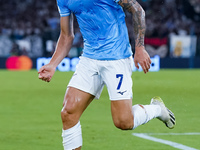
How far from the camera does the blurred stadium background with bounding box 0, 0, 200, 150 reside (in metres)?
7.15

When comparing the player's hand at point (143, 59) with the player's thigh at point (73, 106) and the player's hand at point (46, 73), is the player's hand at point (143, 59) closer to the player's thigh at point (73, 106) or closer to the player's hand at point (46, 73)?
the player's thigh at point (73, 106)

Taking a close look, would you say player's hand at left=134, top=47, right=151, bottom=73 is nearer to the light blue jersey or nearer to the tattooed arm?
the tattooed arm

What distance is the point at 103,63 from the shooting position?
17.4 feet

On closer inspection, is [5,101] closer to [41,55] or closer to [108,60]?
[108,60]

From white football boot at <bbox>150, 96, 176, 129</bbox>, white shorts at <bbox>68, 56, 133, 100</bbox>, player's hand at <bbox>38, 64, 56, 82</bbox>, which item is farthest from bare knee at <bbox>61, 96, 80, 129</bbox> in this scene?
white football boot at <bbox>150, 96, 176, 129</bbox>

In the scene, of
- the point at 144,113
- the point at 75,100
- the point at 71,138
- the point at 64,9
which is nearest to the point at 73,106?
the point at 75,100

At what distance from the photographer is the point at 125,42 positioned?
5414mm

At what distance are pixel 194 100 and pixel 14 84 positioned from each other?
6.44 meters

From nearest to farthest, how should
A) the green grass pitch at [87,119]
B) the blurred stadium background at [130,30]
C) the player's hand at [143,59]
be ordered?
the player's hand at [143,59] → the green grass pitch at [87,119] → the blurred stadium background at [130,30]

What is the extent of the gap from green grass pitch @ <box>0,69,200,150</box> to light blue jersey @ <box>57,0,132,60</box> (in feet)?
4.95

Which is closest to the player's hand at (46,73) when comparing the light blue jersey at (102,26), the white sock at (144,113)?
the light blue jersey at (102,26)

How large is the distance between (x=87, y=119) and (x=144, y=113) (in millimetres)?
3618

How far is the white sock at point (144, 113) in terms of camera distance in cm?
538

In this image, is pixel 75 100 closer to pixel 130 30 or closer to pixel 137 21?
pixel 137 21
